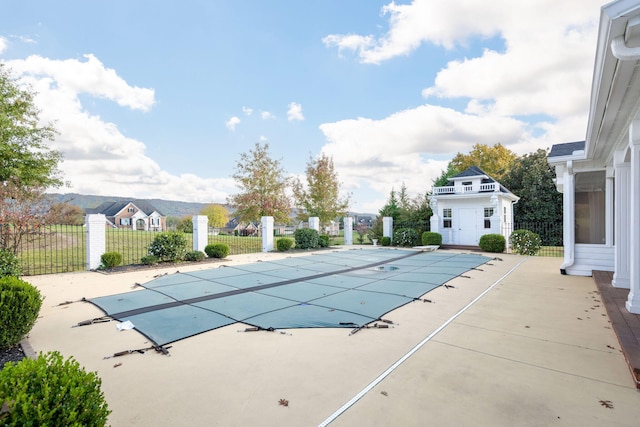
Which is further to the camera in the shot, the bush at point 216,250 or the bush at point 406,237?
the bush at point 406,237

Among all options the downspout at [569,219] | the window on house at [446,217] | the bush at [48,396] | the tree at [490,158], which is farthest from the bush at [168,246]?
the tree at [490,158]

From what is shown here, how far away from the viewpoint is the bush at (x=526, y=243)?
1363cm

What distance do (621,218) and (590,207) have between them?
3.33 m

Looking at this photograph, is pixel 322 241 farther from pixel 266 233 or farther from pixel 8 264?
pixel 8 264

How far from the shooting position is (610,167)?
750 cm

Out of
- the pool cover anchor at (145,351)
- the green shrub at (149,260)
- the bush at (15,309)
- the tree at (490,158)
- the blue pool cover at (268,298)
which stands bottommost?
the blue pool cover at (268,298)

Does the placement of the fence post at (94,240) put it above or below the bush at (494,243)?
above

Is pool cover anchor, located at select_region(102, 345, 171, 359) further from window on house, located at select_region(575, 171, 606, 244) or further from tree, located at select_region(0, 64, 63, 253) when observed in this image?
window on house, located at select_region(575, 171, 606, 244)

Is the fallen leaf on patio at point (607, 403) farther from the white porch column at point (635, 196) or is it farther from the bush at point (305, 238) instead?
the bush at point (305, 238)

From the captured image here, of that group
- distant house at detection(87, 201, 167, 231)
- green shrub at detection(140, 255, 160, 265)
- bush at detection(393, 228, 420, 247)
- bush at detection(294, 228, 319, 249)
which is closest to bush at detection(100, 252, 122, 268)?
green shrub at detection(140, 255, 160, 265)

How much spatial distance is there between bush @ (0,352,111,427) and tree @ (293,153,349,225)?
20.3m

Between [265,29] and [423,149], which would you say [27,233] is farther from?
[423,149]

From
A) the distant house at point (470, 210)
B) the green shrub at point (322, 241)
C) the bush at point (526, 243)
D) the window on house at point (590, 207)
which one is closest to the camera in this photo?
the window on house at point (590, 207)

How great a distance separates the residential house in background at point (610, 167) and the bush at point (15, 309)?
640cm
